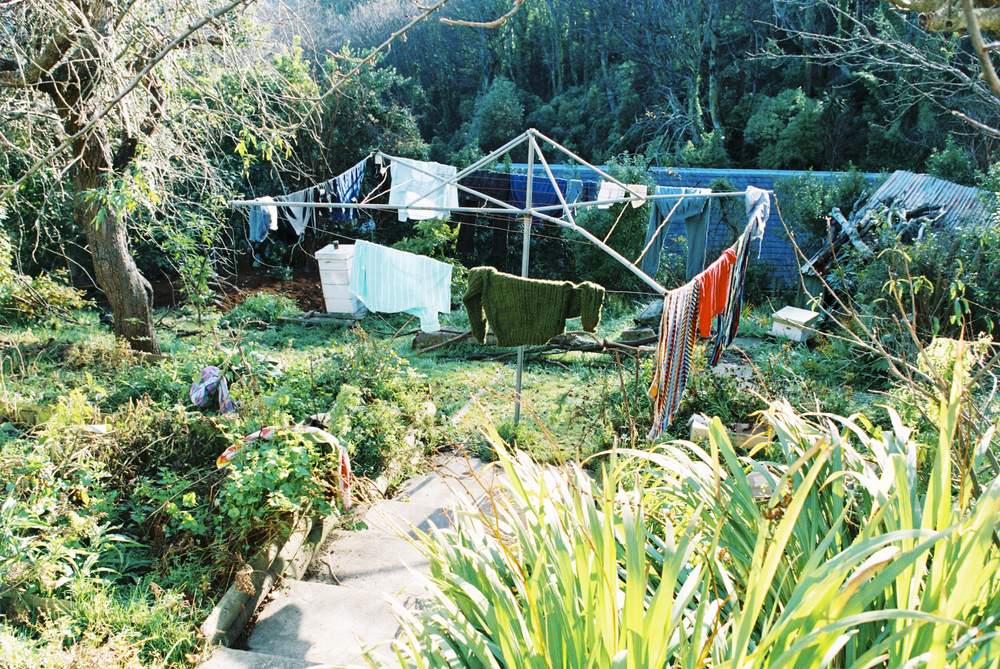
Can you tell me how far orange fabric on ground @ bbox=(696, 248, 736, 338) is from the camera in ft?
16.1

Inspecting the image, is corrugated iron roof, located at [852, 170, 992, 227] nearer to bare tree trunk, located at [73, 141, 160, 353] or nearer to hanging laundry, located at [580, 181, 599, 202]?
hanging laundry, located at [580, 181, 599, 202]

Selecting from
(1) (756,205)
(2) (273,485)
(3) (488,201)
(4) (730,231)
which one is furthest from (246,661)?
(4) (730,231)

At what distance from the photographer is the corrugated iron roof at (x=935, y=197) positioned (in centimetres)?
870

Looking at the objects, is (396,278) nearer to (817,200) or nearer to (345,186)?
(345,186)

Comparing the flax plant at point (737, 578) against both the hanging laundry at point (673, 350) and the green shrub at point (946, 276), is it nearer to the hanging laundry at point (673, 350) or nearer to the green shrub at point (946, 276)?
the hanging laundry at point (673, 350)

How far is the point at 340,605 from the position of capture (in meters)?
3.65

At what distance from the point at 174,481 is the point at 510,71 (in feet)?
59.5

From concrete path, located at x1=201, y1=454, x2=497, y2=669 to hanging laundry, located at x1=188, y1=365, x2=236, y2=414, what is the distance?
124cm

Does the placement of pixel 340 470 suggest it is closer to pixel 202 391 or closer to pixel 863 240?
pixel 202 391

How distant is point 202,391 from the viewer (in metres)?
5.02

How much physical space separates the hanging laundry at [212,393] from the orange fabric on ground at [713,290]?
10.7 ft

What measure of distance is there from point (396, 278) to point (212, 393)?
8.47 feet

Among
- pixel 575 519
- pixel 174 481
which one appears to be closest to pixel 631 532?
pixel 575 519

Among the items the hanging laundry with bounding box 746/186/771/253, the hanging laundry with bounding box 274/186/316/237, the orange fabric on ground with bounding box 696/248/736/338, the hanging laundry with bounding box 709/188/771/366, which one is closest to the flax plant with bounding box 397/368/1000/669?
the orange fabric on ground with bounding box 696/248/736/338
